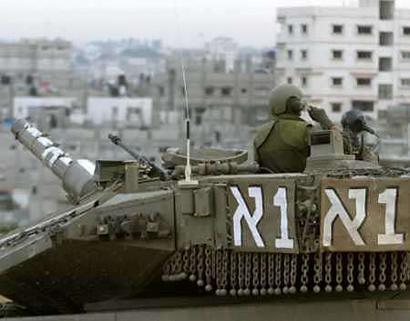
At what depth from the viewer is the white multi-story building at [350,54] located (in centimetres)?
Answer: 5850

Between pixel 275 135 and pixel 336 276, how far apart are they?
5.13ft

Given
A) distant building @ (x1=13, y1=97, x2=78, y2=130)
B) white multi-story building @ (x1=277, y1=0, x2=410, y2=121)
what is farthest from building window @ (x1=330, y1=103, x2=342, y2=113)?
distant building @ (x1=13, y1=97, x2=78, y2=130)

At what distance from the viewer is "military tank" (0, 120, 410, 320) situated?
8109mm

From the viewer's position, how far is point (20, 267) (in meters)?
8.88

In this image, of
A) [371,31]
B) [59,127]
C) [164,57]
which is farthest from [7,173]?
[164,57]

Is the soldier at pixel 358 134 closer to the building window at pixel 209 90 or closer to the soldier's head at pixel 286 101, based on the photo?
the soldier's head at pixel 286 101

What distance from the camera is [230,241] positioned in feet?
27.1

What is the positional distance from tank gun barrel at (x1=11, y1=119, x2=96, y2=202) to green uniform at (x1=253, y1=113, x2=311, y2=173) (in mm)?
1513

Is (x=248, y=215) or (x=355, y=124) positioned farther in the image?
(x=355, y=124)

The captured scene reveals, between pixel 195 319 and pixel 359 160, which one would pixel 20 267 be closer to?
pixel 195 319

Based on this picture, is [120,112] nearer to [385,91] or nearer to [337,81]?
[337,81]

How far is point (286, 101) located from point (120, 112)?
215 ft

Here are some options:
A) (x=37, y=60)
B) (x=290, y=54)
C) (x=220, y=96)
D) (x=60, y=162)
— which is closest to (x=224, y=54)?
(x=220, y=96)

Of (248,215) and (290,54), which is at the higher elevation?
(290,54)
